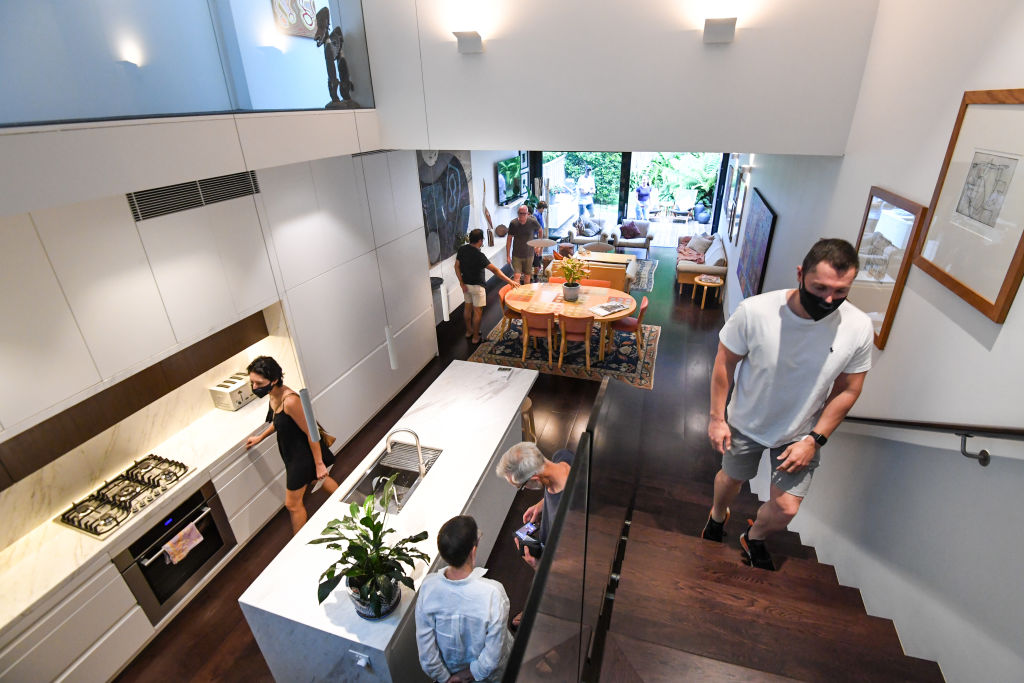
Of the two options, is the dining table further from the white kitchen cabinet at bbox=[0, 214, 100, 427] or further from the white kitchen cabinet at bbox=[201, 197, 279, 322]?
the white kitchen cabinet at bbox=[0, 214, 100, 427]

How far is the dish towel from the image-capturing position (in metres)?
3.55

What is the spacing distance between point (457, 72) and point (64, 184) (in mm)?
2758

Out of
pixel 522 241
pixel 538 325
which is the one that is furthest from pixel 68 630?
pixel 522 241

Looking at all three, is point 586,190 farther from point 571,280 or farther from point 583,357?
point 583,357

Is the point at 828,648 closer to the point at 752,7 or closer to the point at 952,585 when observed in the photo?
the point at 952,585

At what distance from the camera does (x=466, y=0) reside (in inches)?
147

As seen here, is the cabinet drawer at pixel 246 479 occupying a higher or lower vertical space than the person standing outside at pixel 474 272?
lower

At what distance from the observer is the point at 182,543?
11.9 ft

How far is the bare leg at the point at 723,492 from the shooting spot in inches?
110

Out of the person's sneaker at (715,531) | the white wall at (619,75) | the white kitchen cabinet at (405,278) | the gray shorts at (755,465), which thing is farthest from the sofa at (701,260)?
the gray shorts at (755,465)

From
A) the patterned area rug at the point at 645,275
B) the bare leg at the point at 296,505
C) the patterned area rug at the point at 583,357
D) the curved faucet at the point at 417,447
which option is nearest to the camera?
the curved faucet at the point at 417,447

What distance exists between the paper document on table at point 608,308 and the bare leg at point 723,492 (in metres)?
4.06

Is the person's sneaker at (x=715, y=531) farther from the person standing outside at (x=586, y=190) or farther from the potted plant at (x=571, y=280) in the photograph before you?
the person standing outside at (x=586, y=190)

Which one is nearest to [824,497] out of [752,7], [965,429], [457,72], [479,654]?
[965,429]
